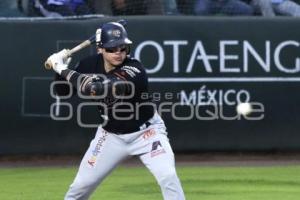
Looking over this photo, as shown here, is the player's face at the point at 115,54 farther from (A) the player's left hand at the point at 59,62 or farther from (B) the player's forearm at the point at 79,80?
(A) the player's left hand at the point at 59,62

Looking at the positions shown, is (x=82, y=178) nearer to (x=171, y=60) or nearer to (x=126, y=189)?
(x=126, y=189)

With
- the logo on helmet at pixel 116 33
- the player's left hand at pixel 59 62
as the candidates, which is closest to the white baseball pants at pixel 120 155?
the player's left hand at pixel 59 62

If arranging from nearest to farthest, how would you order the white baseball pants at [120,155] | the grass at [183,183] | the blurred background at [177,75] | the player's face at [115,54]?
the white baseball pants at [120,155] < the player's face at [115,54] < the grass at [183,183] < the blurred background at [177,75]

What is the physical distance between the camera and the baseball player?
6539mm

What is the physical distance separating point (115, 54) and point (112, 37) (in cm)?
14

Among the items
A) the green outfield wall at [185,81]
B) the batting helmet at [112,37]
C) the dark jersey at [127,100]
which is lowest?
the green outfield wall at [185,81]

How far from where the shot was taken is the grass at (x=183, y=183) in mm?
8906

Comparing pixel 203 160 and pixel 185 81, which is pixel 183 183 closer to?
pixel 203 160

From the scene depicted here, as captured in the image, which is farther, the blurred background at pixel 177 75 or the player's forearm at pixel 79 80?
the blurred background at pixel 177 75

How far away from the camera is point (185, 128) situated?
1181 centimetres

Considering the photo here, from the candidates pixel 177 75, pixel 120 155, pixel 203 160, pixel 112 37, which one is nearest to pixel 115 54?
pixel 112 37

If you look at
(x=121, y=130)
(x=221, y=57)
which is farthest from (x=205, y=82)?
(x=121, y=130)

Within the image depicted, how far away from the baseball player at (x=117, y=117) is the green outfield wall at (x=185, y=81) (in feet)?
15.5

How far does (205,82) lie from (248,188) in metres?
2.63
